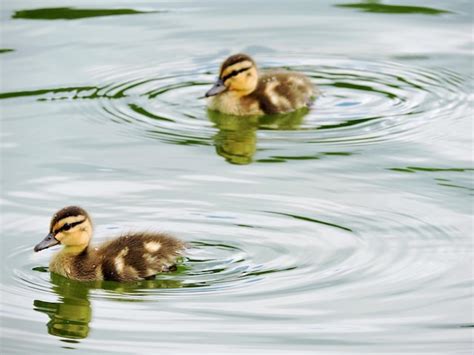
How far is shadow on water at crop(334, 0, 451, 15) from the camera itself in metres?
10.1

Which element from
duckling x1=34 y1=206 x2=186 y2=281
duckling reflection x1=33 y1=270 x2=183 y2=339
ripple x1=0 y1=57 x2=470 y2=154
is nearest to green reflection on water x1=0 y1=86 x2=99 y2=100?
ripple x1=0 y1=57 x2=470 y2=154

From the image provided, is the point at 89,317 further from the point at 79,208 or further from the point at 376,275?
Answer: the point at 376,275

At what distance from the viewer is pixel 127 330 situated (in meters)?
5.70

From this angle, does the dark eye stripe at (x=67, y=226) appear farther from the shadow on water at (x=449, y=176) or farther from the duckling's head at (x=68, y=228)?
the shadow on water at (x=449, y=176)

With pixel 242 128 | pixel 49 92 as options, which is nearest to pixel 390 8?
pixel 242 128

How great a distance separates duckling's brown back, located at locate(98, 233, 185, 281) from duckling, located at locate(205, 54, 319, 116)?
87.7 inches

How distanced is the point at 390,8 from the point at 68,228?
4.51 metres

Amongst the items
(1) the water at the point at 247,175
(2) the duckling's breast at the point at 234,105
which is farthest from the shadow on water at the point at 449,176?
(2) the duckling's breast at the point at 234,105

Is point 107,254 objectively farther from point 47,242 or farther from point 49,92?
point 49,92

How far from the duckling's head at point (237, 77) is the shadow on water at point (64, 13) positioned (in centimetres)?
187

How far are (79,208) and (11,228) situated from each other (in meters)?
0.50

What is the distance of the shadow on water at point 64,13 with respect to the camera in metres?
10.1

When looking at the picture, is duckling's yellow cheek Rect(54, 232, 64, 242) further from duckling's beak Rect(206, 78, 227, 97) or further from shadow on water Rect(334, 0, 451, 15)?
shadow on water Rect(334, 0, 451, 15)

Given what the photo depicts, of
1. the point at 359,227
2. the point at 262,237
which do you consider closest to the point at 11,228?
the point at 262,237
